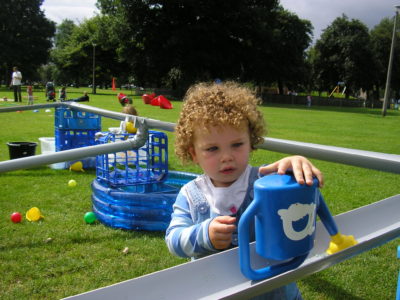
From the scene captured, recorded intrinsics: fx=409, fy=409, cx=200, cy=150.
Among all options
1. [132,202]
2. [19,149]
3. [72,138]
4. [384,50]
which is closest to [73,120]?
[72,138]

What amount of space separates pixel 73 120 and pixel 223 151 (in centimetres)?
676

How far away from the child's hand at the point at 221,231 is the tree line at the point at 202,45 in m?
34.6

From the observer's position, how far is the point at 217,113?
171 centimetres

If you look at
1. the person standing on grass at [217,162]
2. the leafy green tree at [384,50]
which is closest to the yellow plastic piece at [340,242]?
the person standing on grass at [217,162]

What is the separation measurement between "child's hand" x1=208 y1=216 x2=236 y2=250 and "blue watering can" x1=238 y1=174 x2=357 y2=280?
0.26 meters

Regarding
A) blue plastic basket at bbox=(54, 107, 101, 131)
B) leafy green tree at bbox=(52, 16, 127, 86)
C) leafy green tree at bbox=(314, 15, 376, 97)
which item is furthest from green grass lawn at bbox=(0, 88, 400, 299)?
leafy green tree at bbox=(314, 15, 376, 97)

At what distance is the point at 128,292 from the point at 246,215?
0.35m

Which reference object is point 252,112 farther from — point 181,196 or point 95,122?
point 95,122

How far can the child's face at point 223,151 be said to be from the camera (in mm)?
1697

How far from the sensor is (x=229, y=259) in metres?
1.06

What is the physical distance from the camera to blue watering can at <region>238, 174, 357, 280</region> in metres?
1.02

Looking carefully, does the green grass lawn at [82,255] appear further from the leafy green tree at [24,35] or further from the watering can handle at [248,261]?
the leafy green tree at [24,35]

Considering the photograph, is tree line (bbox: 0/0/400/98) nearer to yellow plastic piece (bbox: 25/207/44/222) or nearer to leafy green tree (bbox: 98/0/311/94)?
leafy green tree (bbox: 98/0/311/94)

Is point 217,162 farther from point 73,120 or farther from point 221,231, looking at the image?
point 73,120
